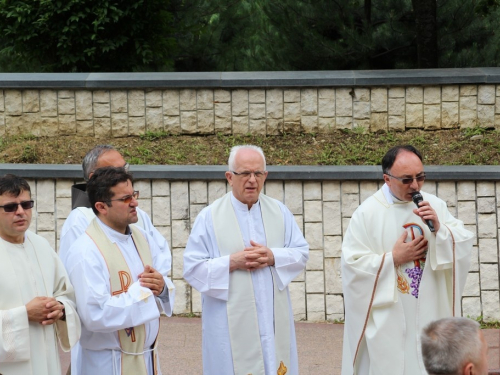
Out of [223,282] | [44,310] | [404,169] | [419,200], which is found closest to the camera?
[44,310]

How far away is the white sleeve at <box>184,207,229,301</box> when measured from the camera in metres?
5.87

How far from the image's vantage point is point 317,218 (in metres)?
8.80

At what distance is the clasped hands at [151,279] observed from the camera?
17.4ft

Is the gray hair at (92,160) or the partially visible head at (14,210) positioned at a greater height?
the gray hair at (92,160)

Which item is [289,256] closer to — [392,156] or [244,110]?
[392,156]

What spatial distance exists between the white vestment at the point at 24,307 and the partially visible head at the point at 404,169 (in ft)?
6.78

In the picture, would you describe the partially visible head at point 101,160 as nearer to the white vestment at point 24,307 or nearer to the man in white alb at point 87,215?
the man in white alb at point 87,215

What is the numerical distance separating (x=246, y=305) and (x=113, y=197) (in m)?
1.21

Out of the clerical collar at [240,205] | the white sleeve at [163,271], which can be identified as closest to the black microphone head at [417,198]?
the clerical collar at [240,205]

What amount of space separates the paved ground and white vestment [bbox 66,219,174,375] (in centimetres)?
219

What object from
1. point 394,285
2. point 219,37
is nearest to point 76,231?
point 394,285

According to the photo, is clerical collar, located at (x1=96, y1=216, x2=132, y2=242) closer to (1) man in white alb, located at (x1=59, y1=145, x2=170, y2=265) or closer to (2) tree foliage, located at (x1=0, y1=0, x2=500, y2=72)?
(1) man in white alb, located at (x1=59, y1=145, x2=170, y2=265)

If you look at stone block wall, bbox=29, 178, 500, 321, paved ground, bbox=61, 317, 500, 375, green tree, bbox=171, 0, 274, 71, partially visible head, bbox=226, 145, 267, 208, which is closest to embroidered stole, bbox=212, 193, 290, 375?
partially visible head, bbox=226, 145, 267, 208

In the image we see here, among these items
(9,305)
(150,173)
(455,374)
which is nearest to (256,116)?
(150,173)
